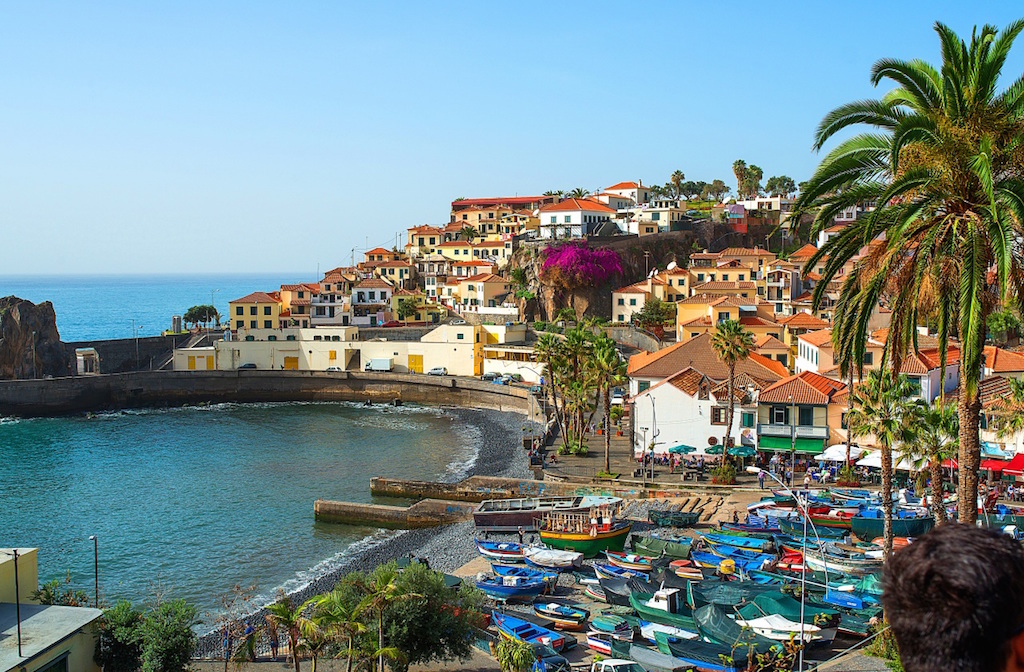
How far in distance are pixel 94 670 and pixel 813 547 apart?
23449 mm

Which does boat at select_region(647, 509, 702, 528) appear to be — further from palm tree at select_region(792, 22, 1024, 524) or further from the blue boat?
palm tree at select_region(792, 22, 1024, 524)

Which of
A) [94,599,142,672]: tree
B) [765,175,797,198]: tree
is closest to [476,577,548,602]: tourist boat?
[94,599,142,672]: tree

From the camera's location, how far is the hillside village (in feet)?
153

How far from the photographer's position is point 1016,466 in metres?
37.8

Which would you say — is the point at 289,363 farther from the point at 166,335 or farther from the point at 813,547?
the point at 813,547

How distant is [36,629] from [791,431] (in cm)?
3532

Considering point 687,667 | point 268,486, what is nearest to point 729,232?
point 268,486

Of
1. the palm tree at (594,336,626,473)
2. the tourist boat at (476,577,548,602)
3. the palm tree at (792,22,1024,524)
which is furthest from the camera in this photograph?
the palm tree at (594,336,626,473)

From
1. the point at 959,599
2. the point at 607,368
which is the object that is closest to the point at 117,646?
the point at 959,599

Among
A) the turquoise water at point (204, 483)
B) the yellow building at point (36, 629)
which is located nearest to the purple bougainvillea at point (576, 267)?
the turquoise water at point (204, 483)

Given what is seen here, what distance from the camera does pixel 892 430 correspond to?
2675 centimetres

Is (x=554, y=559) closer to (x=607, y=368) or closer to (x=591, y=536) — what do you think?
(x=591, y=536)

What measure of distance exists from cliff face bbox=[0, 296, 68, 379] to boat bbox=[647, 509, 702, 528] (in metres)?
Result: 70.7

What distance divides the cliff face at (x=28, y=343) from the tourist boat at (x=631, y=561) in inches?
2848
